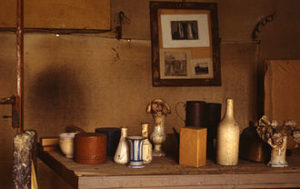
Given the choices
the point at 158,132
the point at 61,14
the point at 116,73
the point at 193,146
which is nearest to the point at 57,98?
the point at 116,73

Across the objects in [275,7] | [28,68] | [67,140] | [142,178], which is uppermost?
[275,7]

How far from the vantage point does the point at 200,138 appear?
78.5 inches

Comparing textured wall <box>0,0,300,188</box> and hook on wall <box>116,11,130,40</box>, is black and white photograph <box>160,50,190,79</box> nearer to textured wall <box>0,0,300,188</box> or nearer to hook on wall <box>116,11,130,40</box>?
textured wall <box>0,0,300,188</box>

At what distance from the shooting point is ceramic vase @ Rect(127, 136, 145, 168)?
1981 millimetres

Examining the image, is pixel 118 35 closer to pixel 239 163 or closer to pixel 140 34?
pixel 140 34

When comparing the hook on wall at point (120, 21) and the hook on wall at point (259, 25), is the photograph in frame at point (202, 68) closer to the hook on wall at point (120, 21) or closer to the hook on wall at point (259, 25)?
the hook on wall at point (259, 25)

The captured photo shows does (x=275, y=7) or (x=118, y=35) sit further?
(x=275, y=7)

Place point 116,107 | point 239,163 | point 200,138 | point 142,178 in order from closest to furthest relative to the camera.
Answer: point 142,178, point 200,138, point 239,163, point 116,107

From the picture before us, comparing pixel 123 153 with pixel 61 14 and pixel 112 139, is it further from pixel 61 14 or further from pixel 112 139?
pixel 61 14

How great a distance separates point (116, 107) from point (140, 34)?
79 cm

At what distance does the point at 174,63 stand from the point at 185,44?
23cm

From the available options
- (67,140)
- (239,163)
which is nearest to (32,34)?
(67,140)

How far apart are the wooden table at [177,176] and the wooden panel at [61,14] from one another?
1.93 m

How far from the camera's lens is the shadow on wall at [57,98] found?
11.7ft
